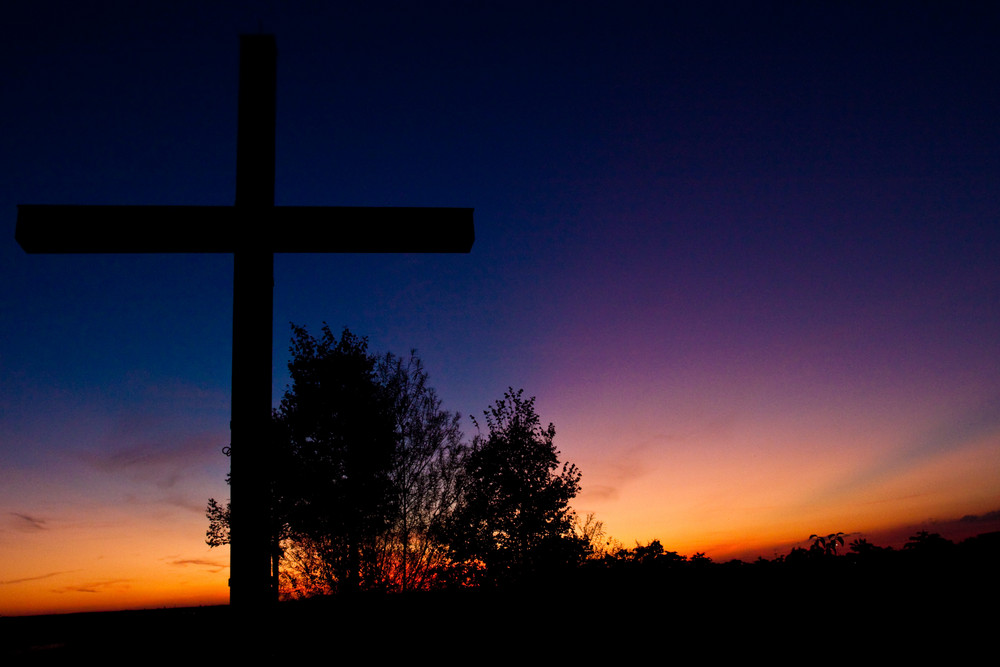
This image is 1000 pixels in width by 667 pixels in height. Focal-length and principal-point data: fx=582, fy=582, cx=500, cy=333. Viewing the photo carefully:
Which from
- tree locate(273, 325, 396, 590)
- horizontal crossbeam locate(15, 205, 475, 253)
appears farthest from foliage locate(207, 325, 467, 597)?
horizontal crossbeam locate(15, 205, 475, 253)

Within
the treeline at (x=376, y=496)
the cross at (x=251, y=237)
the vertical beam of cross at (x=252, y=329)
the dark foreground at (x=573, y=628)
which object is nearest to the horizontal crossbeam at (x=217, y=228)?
the cross at (x=251, y=237)

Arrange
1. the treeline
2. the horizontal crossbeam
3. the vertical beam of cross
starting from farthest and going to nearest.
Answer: the treeline, the horizontal crossbeam, the vertical beam of cross

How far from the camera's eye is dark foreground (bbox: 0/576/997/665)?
2.87 metres

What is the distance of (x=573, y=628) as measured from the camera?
325 centimetres

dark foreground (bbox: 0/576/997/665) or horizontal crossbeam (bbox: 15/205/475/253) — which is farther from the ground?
horizontal crossbeam (bbox: 15/205/475/253)

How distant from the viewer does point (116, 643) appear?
310 cm

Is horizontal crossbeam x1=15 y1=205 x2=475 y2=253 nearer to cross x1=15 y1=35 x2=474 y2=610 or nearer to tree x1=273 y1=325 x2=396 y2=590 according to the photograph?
cross x1=15 y1=35 x2=474 y2=610

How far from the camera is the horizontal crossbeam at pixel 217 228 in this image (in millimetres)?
3688

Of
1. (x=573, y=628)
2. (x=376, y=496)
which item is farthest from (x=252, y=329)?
(x=376, y=496)

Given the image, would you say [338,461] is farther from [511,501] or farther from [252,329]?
[252,329]

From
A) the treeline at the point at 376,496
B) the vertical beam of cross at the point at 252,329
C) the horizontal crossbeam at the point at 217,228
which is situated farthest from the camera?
the treeline at the point at 376,496

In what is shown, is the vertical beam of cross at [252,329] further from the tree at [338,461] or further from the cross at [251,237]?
the tree at [338,461]

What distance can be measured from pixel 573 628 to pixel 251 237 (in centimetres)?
289

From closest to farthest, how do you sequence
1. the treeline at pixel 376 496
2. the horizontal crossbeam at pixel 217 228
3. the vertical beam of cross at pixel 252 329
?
the vertical beam of cross at pixel 252 329
the horizontal crossbeam at pixel 217 228
the treeline at pixel 376 496
